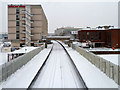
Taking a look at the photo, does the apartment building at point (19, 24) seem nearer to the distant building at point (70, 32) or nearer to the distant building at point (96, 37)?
the distant building at point (96, 37)

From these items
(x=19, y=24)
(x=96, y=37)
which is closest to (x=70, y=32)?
(x=96, y=37)

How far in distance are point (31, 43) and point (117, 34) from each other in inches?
1146

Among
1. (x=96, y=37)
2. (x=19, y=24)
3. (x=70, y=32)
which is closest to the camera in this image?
(x=96, y=37)

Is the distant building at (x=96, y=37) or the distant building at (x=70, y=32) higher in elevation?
the distant building at (x=70, y=32)

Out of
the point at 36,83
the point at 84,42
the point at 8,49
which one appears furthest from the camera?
the point at 84,42

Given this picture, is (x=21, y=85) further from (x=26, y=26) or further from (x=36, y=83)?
(x=26, y=26)

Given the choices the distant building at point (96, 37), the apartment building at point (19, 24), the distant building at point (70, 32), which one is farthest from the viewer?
the distant building at point (70, 32)

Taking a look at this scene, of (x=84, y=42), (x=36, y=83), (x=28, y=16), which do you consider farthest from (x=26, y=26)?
(x=36, y=83)

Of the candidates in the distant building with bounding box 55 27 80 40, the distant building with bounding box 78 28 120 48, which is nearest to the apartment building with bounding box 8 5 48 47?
the distant building with bounding box 78 28 120 48

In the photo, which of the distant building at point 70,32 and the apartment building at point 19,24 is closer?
the apartment building at point 19,24

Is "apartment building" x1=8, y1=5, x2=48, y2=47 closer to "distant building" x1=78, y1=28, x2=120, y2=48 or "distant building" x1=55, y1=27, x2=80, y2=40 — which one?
"distant building" x1=78, y1=28, x2=120, y2=48

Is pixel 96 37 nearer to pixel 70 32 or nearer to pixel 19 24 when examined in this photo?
pixel 19 24

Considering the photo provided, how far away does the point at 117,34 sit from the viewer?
42.4m

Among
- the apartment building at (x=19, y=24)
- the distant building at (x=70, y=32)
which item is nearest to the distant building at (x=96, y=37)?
the apartment building at (x=19, y=24)
